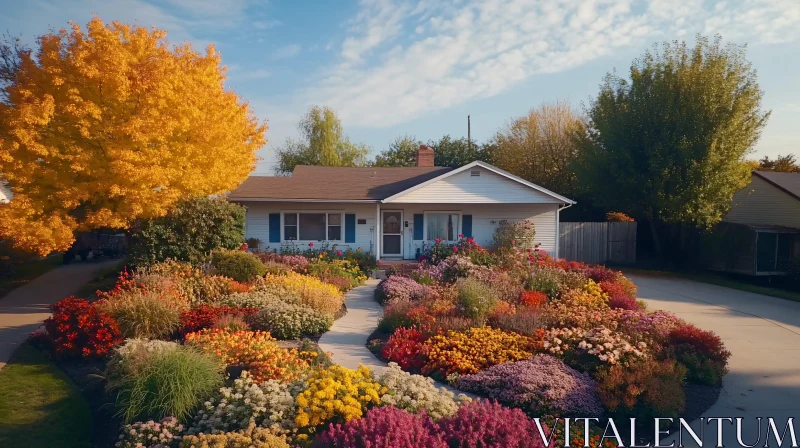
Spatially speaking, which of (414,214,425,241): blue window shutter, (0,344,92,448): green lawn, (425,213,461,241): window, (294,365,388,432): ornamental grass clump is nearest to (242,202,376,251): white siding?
(414,214,425,241): blue window shutter

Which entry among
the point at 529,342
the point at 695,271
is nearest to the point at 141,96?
the point at 529,342

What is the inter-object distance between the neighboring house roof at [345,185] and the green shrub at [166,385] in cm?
1305

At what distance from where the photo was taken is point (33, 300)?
14625 millimetres

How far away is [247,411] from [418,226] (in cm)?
1545

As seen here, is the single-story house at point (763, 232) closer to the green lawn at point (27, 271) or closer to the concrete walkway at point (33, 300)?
the concrete walkway at point (33, 300)

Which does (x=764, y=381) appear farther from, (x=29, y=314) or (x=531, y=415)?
(x=29, y=314)

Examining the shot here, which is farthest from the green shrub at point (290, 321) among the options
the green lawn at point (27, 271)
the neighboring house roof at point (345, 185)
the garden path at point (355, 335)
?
the green lawn at point (27, 271)

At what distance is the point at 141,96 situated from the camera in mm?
12227

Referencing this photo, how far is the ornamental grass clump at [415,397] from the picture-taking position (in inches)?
217

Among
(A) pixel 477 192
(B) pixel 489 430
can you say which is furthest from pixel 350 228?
(B) pixel 489 430

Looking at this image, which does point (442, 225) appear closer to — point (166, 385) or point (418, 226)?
point (418, 226)

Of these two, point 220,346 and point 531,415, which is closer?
point 531,415

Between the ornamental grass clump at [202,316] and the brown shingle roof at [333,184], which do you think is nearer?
the ornamental grass clump at [202,316]

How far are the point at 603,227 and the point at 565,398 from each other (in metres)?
19.5
